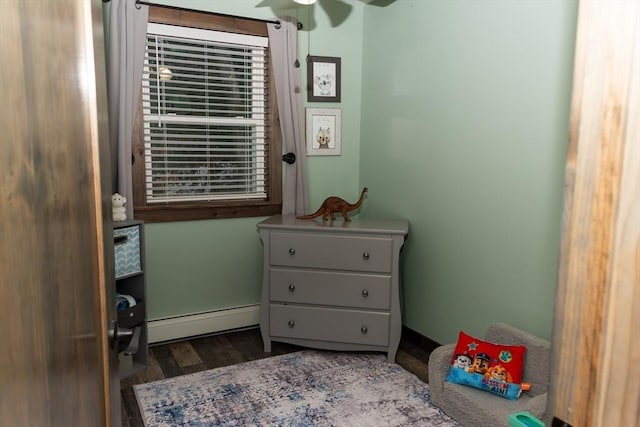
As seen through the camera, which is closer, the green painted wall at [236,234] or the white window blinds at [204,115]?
the white window blinds at [204,115]

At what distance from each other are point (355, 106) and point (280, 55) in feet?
2.39

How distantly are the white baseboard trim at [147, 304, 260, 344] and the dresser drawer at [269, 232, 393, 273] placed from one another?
69 centimetres

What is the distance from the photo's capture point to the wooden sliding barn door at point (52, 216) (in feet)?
1.58

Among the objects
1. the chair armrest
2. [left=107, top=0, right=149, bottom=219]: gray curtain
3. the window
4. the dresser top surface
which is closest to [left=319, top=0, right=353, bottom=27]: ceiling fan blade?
the window

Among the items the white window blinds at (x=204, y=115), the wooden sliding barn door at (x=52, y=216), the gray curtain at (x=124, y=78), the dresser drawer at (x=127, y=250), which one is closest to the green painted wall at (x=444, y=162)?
the white window blinds at (x=204, y=115)

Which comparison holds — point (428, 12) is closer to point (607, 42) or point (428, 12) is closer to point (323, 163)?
point (323, 163)

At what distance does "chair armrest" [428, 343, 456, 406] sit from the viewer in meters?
2.50

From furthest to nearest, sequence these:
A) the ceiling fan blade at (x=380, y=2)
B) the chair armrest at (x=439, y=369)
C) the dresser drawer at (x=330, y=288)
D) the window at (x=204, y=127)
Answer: the ceiling fan blade at (x=380, y=2)
the window at (x=204, y=127)
the dresser drawer at (x=330, y=288)
the chair armrest at (x=439, y=369)

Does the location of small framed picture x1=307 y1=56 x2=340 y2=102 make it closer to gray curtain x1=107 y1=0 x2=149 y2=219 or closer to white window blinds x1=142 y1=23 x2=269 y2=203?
white window blinds x1=142 y1=23 x2=269 y2=203

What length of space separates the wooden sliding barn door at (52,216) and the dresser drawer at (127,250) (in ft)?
6.02

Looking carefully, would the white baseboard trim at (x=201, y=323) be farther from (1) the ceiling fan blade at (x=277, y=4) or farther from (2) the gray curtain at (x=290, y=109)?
(1) the ceiling fan blade at (x=277, y=4)

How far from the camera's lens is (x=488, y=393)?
7.76 ft

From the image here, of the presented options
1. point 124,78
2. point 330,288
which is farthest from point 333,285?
point 124,78

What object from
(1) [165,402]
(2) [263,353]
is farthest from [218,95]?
(1) [165,402]
